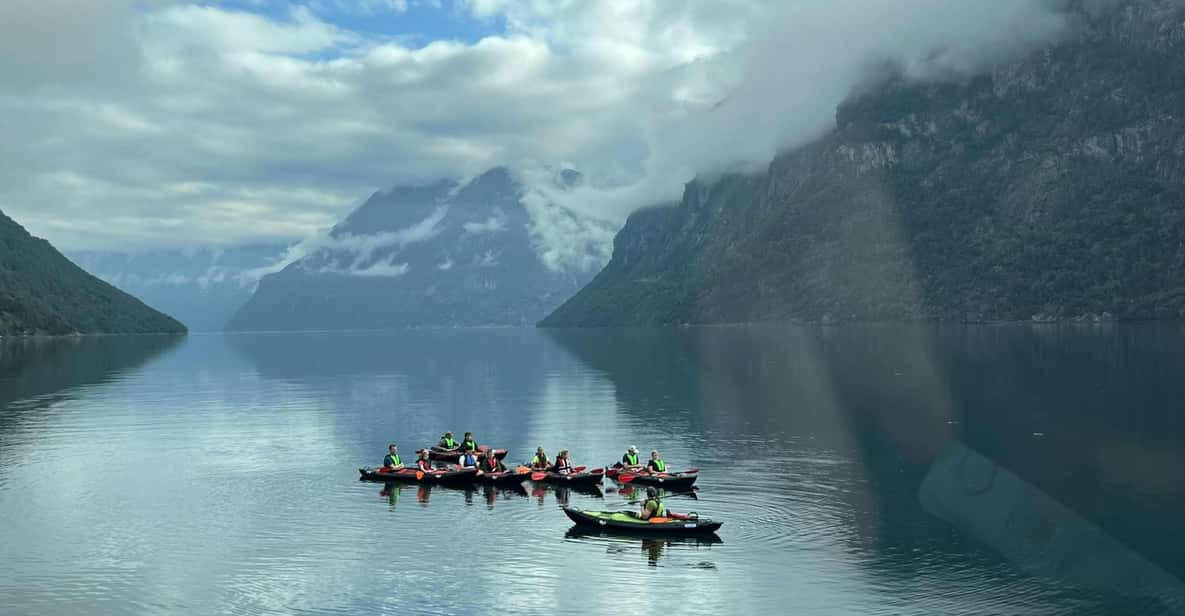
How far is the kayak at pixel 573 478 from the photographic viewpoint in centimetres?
9138

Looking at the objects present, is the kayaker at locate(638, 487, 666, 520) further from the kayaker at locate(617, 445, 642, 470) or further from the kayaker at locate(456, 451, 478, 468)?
the kayaker at locate(456, 451, 478, 468)

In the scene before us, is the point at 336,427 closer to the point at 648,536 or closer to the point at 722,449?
the point at 722,449

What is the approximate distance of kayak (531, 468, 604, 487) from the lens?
91375 millimetres

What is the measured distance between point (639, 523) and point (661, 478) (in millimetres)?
17260

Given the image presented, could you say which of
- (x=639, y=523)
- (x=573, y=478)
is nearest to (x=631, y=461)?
(x=573, y=478)

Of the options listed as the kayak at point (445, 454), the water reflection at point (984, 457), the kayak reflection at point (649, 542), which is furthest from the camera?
the kayak at point (445, 454)

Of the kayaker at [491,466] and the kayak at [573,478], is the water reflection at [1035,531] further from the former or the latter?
the kayaker at [491,466]

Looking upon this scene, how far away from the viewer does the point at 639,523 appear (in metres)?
72.4

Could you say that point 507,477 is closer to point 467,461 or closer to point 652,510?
point 467,461

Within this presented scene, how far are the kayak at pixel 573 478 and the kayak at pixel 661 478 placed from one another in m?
2.24

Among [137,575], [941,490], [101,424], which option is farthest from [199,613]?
[101,424]

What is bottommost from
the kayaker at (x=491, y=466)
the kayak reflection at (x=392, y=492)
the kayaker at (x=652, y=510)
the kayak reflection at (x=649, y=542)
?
the kayak reflection at (x=649, y=542)

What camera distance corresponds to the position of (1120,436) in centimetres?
10919

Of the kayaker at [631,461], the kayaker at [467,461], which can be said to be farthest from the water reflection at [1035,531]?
the kayaker at [467,461]
